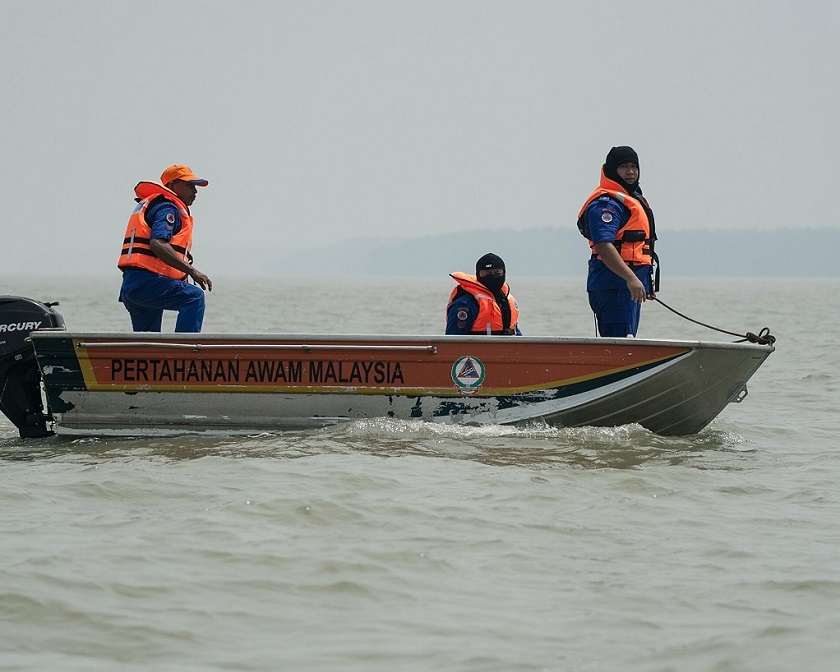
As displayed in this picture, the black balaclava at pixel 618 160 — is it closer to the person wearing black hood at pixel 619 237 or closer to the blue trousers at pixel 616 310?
the person wearing black hood at pixel 619 237

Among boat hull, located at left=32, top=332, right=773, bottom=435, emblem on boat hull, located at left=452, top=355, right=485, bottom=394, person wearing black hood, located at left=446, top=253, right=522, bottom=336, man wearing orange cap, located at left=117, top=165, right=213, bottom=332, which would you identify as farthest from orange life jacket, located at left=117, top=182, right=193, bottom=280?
emblem on boat hull, located at left=452, top=355, right=485, bottom=394

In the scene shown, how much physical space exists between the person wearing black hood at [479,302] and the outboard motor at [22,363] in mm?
2544

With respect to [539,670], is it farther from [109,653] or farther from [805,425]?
[805,425]

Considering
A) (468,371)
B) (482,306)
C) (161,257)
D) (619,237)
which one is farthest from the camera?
(482,306)

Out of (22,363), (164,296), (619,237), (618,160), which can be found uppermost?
(618,160)

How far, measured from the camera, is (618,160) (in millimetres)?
7297

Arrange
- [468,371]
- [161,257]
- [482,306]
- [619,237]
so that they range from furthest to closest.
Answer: [482,306] < [161,257] < [619,237] < [468,371]

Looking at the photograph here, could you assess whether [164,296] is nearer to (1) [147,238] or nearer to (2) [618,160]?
(1) [147,238]

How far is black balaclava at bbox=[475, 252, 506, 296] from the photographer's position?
7.73 meters

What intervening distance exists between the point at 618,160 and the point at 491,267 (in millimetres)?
1091

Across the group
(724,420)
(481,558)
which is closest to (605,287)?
(724,420)

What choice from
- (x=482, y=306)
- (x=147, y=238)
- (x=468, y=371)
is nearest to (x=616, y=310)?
(x=482, y=306)

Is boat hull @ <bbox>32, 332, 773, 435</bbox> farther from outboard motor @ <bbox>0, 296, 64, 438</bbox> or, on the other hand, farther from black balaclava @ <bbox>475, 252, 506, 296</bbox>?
black balaclava @ <bbox>475, 252, 506, 296</bbox>

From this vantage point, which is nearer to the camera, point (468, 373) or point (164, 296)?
point (468, 373)
